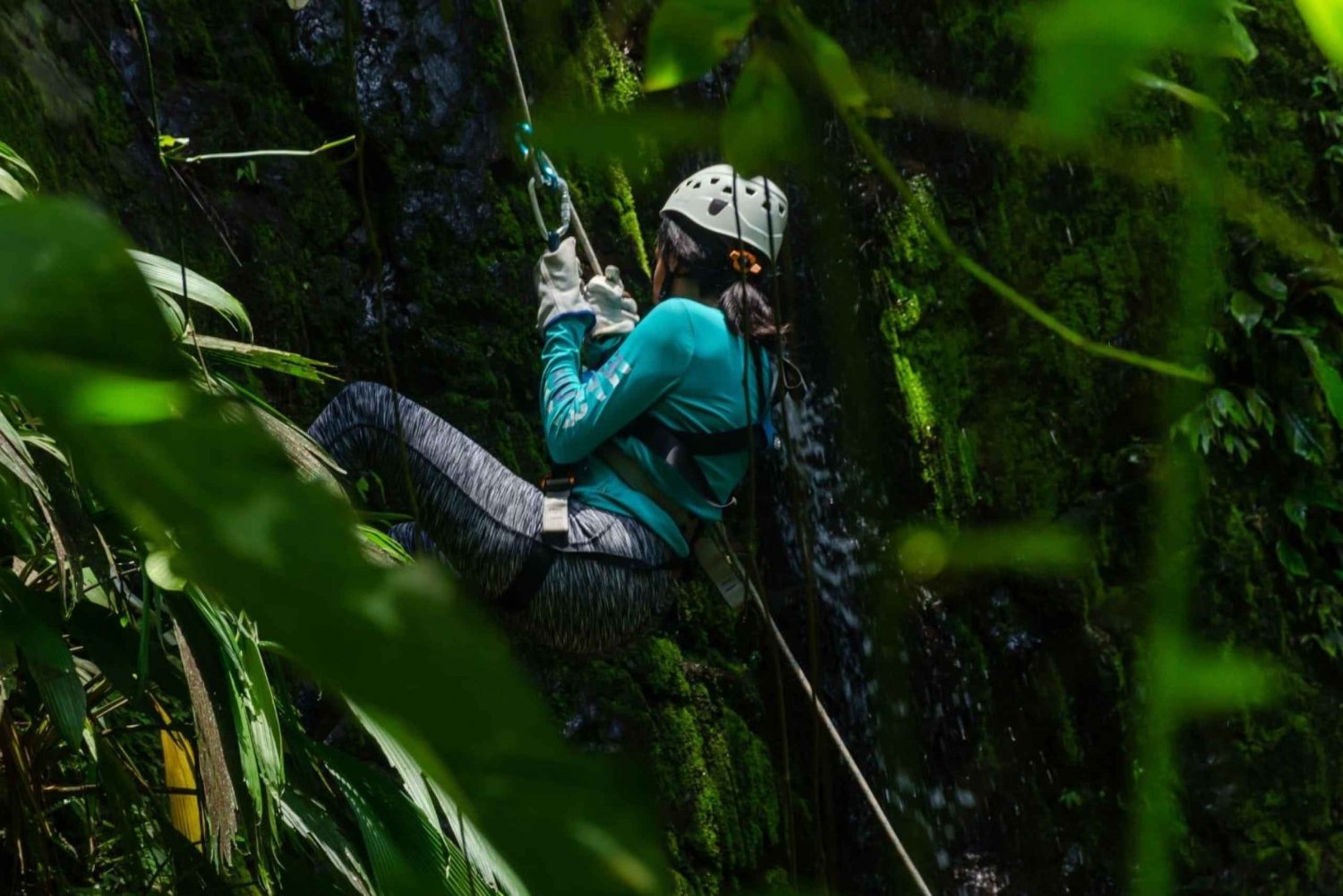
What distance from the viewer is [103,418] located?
A: 199 millimetres

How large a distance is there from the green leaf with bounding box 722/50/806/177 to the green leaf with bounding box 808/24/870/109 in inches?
0.6

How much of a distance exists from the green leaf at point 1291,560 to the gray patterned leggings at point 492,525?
94.7 inches

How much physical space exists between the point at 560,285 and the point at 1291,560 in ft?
8.79

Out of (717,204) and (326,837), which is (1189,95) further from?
(717,204)

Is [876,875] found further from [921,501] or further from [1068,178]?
[1068,178]

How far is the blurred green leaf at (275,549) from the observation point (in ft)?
0.63

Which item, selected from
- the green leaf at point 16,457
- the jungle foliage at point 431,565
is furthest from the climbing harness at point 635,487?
the green leaf at point 16,457

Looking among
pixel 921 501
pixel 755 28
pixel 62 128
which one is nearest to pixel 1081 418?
pixel 921 501

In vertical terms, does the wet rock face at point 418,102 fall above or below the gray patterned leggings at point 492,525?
above

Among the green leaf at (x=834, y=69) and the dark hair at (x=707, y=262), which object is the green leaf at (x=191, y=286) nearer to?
the dark hair at (x=707, y=262)

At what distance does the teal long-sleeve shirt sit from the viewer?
2186 mm

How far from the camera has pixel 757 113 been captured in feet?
1.39

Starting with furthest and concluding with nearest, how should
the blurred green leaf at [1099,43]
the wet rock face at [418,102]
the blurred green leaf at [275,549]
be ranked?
the wet rock face at [418,102], the blurred green leaf at [1099,43], the blurred green leaf at [275,549]

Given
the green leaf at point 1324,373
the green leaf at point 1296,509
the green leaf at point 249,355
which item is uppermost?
the green leaf at point 249,355
